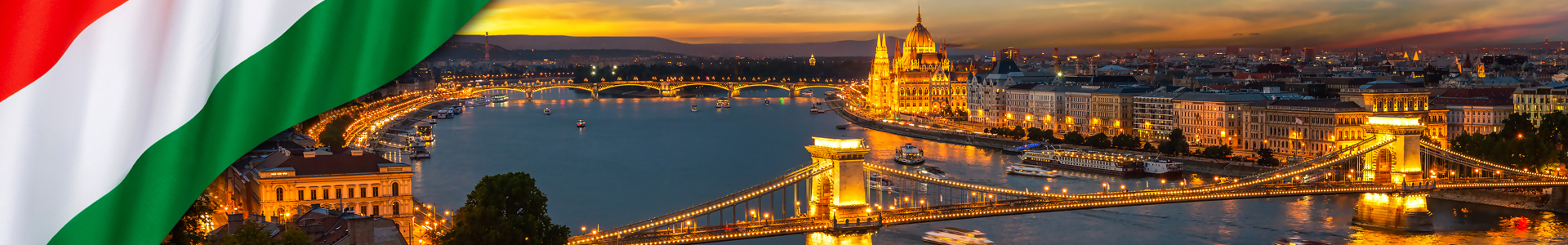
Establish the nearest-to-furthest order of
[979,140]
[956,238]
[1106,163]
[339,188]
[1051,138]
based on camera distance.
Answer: [339,188] < [956,238] < [1106,163] < [1051,138] < [979,140]

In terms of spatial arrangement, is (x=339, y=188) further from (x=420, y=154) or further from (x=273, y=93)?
(x=273, y=93)

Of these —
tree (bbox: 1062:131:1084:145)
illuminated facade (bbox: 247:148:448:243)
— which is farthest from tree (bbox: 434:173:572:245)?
tree (bbox: 1062:131:1084:145)

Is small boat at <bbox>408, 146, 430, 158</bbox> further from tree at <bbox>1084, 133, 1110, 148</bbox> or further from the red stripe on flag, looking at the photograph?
the red stripe on flag

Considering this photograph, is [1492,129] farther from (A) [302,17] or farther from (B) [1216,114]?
(A) [302,17]

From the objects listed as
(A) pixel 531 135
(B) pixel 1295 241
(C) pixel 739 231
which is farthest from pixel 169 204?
(A) pixel 531 135

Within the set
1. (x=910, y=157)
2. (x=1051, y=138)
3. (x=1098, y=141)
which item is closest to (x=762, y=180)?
(x=910, y=157)

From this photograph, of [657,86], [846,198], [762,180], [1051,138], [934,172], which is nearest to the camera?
[846,198]
